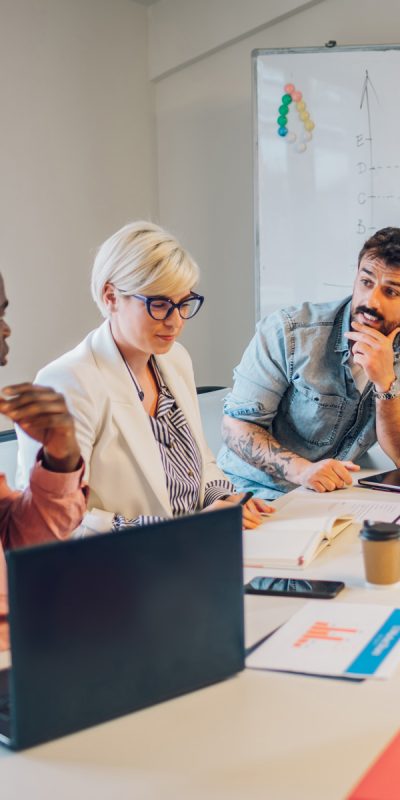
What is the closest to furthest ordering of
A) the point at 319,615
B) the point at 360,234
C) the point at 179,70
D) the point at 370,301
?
the point at 319,615 < the point at 370,301 < the point at 360,234 < the point at 179,70

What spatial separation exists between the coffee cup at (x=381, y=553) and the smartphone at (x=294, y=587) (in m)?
0.05

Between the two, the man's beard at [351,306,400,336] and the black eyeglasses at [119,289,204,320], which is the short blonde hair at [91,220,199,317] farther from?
the man's beard at [351,306,400,336]

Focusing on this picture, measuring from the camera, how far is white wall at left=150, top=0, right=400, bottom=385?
370cm

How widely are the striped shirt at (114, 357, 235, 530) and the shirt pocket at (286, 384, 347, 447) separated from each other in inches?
17.3

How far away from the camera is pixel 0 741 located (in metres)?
0.97

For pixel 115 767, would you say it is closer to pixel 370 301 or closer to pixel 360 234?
pixel 370 301

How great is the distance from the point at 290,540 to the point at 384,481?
1.93ft

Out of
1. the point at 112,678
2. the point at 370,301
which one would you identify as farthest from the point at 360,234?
the point at 112,678

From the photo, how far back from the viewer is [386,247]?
2389 mm

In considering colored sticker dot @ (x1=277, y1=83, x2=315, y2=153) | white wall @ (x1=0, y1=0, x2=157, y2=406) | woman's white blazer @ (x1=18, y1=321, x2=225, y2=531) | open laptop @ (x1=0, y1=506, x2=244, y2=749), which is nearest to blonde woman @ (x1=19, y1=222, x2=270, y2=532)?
woman's white blazer @ (x1=18, y1=321, x2=225, y2=531)

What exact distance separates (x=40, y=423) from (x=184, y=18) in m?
3.01

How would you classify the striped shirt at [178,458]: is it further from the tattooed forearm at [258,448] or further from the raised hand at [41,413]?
the raised hand at [41,413]

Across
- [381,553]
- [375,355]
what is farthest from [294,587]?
[375,355]

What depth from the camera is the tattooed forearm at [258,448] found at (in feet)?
7.59
